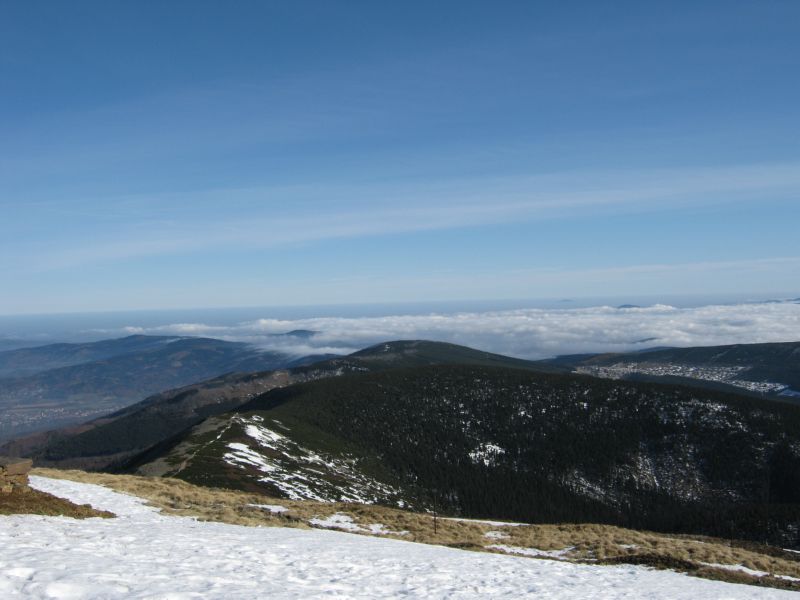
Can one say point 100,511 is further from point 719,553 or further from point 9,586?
point 719,553

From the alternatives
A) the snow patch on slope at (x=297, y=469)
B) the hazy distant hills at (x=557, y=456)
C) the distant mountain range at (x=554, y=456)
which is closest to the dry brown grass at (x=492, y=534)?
the snow patch on slope at (x=297, y=469)

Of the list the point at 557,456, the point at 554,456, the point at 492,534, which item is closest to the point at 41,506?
the point at 492,534

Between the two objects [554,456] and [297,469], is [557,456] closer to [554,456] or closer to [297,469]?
[554,456]

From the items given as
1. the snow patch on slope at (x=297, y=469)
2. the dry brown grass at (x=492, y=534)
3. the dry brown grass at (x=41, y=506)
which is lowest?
the snow patch on slope at (x=297, y=469)

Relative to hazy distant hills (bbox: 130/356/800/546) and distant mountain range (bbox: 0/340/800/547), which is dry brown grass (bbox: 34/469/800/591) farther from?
hazy distant hills (bbox: 130/356/800/546)

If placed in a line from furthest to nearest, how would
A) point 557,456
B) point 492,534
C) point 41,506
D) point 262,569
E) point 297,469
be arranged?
1. point 557,456
2. point 297,469
3. point 492,534
4. point 41,506
5. point 262,569

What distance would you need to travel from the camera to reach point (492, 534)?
3475cm

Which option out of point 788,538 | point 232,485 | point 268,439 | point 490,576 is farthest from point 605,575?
point 268,439

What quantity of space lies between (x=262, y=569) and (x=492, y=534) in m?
21.1

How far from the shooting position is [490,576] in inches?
776

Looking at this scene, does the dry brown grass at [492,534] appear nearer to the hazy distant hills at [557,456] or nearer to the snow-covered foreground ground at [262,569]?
the snow-covered foreground ground at [262,569]

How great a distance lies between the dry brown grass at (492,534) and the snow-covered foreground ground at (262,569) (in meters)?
3.18

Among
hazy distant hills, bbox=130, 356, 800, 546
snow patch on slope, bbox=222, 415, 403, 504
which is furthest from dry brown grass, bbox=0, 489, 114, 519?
hazy distant hills, bbox=130, 356, 800, 546

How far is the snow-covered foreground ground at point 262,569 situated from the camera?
14.3 m
